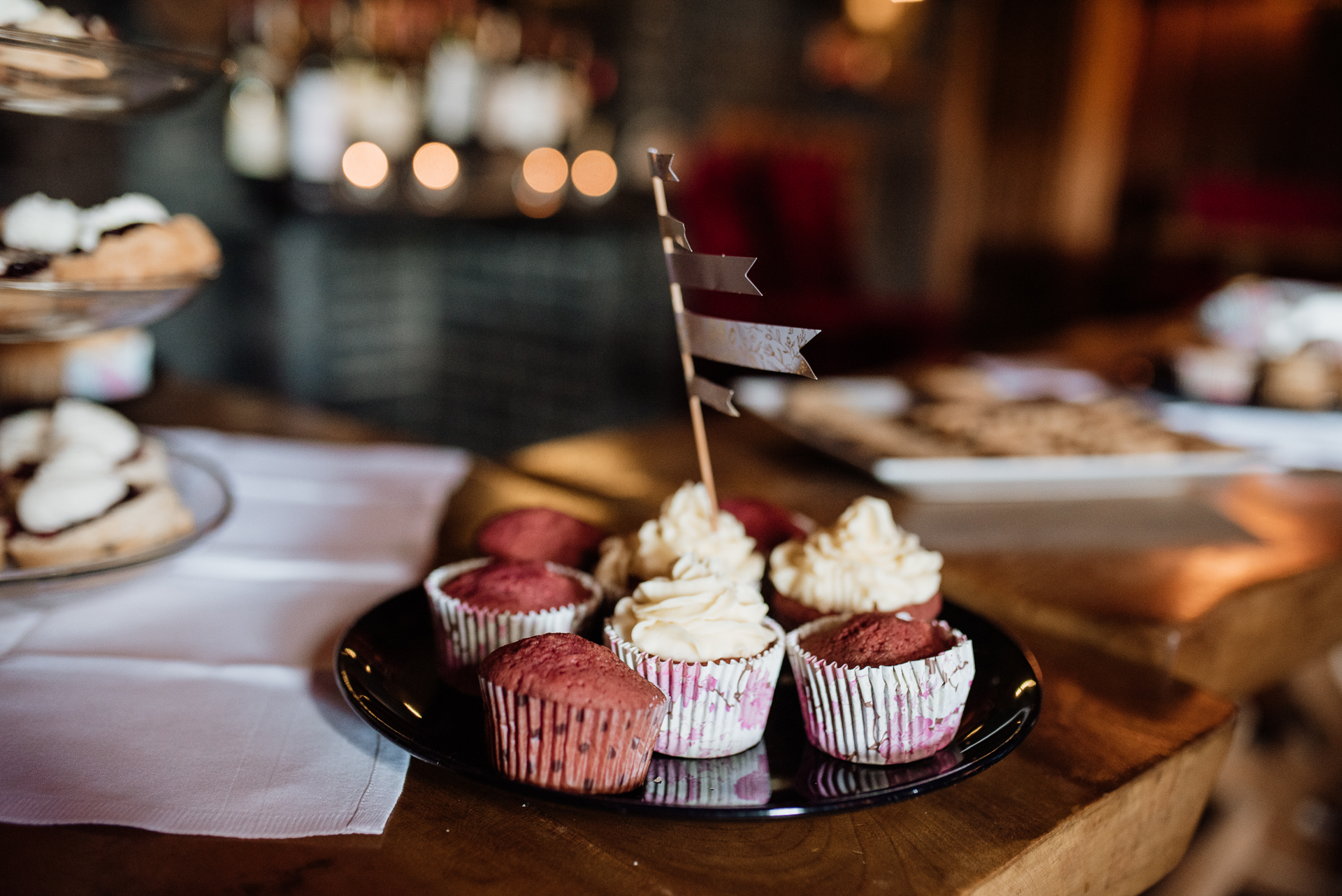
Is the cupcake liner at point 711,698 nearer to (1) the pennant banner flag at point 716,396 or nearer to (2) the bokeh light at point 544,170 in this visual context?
(1) the pennant banner flag at point 716,396

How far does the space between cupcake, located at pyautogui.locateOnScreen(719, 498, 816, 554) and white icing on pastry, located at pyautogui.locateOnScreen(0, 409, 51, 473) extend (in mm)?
717

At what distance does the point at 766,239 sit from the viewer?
12.4ft

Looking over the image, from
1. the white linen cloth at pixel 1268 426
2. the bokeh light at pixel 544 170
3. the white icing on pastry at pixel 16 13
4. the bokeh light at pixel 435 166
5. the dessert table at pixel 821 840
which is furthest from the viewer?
the bokeh light at pixel 544 170

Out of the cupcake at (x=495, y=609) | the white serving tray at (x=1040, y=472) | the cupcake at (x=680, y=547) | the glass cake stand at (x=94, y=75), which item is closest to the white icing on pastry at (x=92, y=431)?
the glass cake stand at (x=94, y=75)

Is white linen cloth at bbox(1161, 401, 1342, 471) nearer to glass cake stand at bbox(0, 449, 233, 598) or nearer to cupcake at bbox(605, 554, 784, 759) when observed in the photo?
cupcake at bbox(605, 554, 784, 759)

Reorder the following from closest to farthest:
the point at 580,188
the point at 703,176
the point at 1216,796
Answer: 1. the point at 1216,796
2. the point at 703,176
3. the point at 580,188

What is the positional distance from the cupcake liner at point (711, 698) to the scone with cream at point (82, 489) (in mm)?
514

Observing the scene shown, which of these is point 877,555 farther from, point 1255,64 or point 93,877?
point 1255,64

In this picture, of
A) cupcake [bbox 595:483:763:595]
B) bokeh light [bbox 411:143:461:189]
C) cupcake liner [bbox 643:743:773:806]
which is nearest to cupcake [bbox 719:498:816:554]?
cupcake [bbox 595:483:763:595]

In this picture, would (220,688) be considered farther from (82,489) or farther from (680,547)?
(680,547)

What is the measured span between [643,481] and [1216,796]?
139 centimetres

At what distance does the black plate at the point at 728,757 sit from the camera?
670 millimetres

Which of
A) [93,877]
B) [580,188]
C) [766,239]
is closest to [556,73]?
[580,188]

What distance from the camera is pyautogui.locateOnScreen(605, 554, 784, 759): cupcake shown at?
2.42 feet
